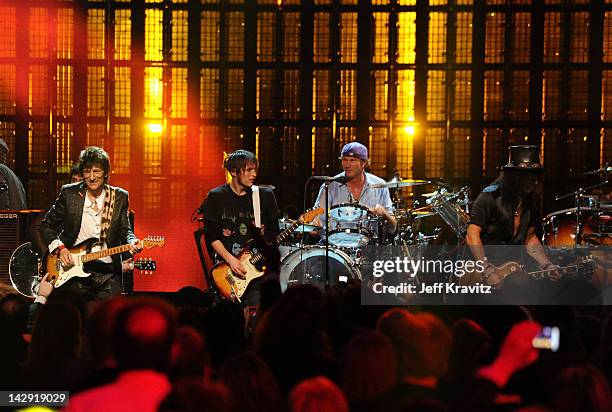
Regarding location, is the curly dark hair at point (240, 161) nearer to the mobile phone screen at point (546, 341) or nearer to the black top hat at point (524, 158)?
the black top hat at point (524, 158)

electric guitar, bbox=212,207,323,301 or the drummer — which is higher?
the drummer

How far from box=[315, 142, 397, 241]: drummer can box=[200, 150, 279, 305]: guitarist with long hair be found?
1116 mm

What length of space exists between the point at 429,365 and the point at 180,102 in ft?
36.6

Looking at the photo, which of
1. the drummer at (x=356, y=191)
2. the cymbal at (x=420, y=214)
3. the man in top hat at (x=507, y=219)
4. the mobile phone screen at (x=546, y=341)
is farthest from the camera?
the cymbal at (x=420, y=214)

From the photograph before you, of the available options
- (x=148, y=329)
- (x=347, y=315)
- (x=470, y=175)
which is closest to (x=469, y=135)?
(x=470, y=175)

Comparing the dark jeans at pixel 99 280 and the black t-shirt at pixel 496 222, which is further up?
the black t-shirt at pixel 496 222

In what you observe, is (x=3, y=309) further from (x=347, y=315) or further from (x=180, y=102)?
(x=180, y=102)

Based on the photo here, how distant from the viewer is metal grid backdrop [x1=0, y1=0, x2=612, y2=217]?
14109mm

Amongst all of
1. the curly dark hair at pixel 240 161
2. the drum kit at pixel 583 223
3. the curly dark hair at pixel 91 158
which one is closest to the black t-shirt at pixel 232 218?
the curly dark hair at pixel 240 161

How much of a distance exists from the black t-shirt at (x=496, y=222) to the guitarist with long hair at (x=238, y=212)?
2.55m

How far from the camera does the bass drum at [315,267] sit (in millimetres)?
11070

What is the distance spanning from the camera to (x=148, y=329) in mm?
3266

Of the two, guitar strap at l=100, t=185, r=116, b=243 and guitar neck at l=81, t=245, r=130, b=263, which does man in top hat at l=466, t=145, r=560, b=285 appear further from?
guitar strap at l=100, t=185, r=116, b=243

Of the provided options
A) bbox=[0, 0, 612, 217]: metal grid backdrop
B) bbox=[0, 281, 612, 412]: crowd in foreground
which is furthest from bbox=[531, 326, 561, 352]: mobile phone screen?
bbox=[0, 0, 612, 217]: metal grid backdrop
